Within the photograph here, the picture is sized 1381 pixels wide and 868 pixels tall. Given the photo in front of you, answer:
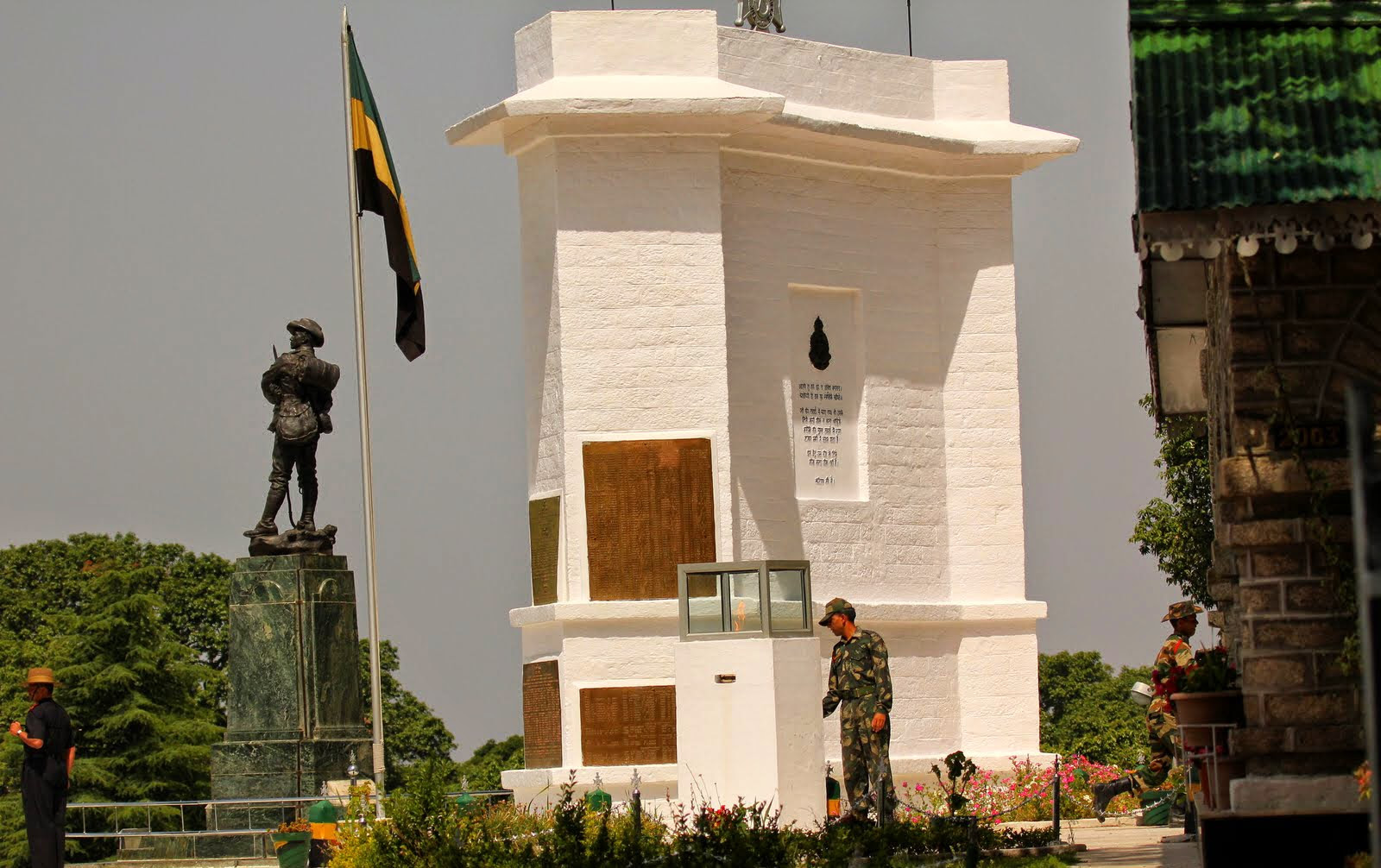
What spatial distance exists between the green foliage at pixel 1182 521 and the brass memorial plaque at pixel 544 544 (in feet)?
40.1

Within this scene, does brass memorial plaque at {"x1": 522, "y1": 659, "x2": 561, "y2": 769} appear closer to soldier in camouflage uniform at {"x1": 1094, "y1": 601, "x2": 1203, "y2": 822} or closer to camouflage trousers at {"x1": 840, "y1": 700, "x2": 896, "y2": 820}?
camouflage trousers at {"x1": 840, "y1": 700, "x2": 896, "y2": 820}

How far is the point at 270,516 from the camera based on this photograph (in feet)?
66.4

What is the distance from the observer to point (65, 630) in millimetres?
36031

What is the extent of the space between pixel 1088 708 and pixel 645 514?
80.6 feet

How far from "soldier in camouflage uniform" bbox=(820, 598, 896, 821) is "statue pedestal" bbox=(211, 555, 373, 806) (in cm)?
494

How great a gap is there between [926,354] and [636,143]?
4138 millimetres

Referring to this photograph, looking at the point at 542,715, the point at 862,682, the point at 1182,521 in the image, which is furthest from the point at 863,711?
the point at 1182,521

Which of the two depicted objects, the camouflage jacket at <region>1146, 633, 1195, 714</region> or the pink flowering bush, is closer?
the camouflage jacket at <region>1146, 633, 1195, 714</region>

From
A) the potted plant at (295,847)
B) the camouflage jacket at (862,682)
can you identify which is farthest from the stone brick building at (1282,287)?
the potted plant at (295,847)

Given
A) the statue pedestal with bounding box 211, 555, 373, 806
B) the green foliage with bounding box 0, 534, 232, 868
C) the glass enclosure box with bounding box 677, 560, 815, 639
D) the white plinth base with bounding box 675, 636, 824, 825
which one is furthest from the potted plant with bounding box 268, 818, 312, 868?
the green foliage with bounding box 0, 534, 232, 868

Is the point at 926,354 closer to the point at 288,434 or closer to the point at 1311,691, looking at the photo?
the point at 288,434

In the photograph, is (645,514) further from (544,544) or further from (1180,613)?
(1180,613)

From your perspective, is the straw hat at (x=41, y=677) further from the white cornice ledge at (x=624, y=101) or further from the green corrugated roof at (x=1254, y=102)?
the green corrugated roof at (x=1254, y=102)

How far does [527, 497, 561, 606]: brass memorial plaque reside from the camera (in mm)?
21078
